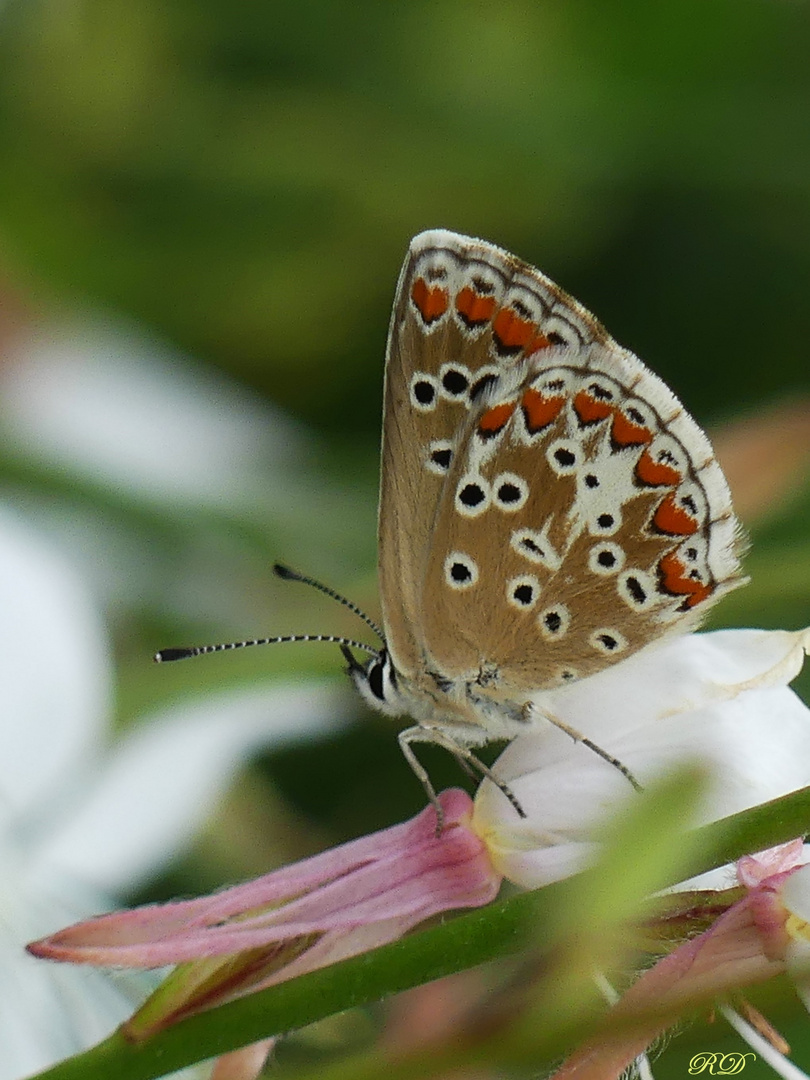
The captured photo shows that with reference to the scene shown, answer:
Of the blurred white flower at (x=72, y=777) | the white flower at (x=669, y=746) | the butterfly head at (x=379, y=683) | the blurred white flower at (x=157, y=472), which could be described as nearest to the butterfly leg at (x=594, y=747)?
the white flower at (x=669, y=746)

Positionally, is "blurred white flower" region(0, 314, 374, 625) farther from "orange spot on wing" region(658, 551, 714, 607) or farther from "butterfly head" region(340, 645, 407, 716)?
"orange spot on wing" region(658, 551, 714, 607)

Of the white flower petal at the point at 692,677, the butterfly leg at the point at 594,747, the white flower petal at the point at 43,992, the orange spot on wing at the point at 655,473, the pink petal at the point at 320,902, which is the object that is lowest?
the white flower petal at the point at 43,992

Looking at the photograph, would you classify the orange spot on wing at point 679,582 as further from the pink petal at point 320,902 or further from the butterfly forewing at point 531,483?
the pink petal at point 320,902

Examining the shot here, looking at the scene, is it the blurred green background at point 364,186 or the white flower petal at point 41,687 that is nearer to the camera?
the white flower petal at point 41,687

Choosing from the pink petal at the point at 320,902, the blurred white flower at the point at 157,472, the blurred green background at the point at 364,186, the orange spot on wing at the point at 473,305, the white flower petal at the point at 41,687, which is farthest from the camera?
the blurred green background at the point at 364,186

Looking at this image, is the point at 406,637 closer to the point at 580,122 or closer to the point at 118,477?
the point at 118,477

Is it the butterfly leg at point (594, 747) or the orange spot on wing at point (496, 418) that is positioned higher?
the orange spot on wing at point (496, 418)

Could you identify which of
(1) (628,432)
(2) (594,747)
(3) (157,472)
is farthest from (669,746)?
(3) (157,472)

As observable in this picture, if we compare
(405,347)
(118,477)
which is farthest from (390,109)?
(405,347)
